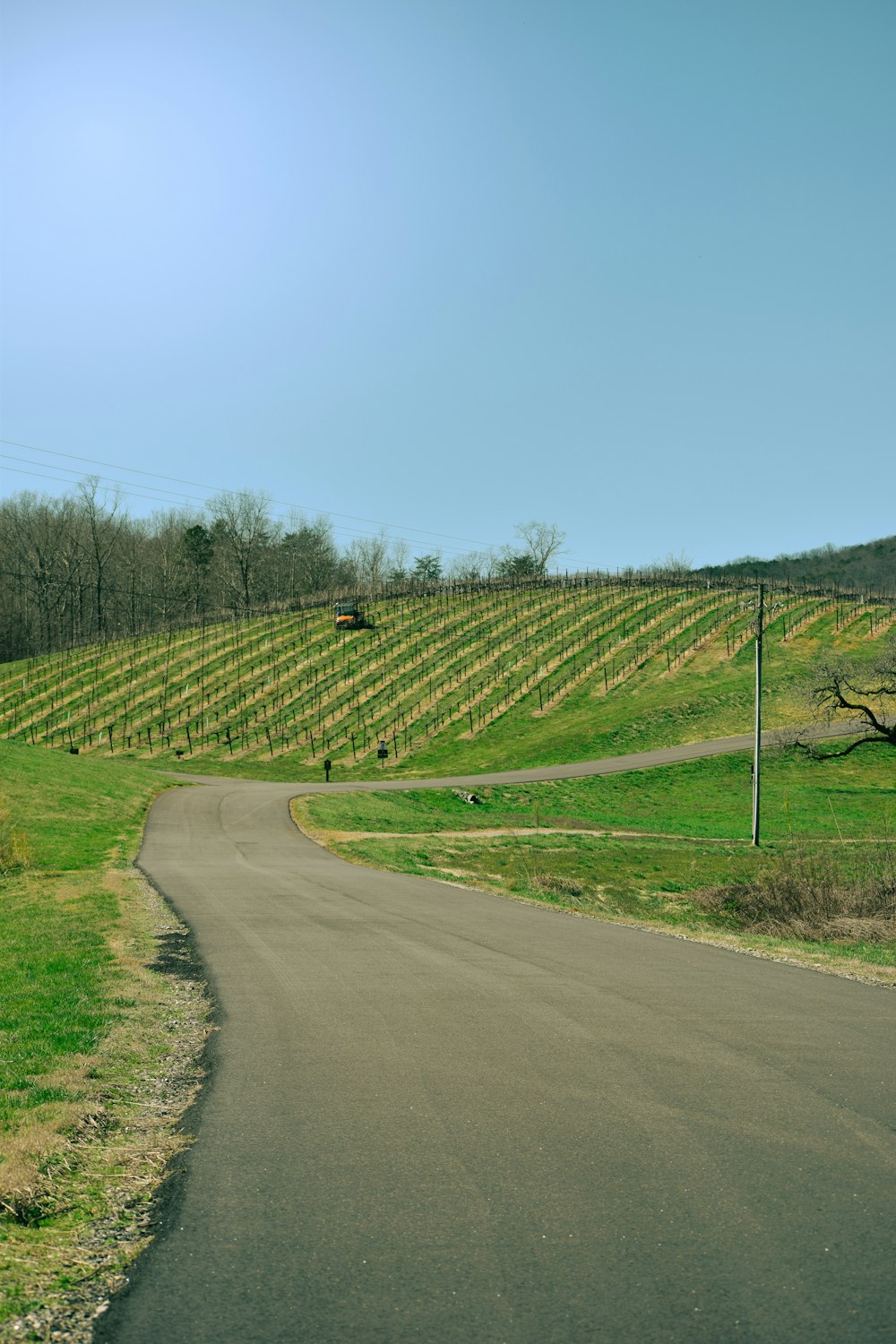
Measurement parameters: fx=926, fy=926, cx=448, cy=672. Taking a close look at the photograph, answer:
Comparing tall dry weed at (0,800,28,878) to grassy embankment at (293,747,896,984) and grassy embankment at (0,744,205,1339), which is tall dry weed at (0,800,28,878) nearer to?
grassy embankment at (0,744,205,1339)

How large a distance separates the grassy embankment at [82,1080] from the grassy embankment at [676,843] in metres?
9.57

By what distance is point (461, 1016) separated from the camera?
9906 millimetres

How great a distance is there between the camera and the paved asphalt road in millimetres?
4223

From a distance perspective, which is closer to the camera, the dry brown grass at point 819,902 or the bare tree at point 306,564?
the dry brown grass at point 819,902

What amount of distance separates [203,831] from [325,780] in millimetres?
26398

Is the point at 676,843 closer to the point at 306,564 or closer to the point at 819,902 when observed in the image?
the point at 819,902

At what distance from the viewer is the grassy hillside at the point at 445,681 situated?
6888 cm

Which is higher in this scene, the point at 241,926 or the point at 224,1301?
the point at 224,1301

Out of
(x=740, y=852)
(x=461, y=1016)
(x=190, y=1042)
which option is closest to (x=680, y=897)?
(x=740, y=852)

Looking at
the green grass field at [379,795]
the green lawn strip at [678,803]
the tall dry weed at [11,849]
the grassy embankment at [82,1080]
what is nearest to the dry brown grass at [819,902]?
the green grass field at [379,795]

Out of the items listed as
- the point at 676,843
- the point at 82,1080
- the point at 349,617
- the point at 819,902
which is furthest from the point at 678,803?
the point at 349,617

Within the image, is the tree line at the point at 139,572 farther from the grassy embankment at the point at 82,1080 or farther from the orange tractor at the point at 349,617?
the grassy embankment at the point at 82,1080

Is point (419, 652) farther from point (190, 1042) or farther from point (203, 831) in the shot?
point (190, 1042)

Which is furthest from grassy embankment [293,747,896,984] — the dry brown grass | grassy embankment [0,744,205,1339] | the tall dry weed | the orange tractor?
the orange tractor
